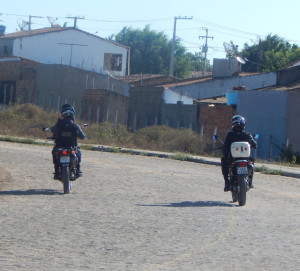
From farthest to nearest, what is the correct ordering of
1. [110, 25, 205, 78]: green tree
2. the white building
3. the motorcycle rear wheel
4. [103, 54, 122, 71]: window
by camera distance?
1. [110, 25, 205, 78]: green tree
2. [103, 54, 122, 71]: window
3. the white building
4. the motorcycle rear wheel

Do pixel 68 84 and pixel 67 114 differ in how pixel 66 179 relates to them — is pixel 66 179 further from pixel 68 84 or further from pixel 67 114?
pixel 68 84

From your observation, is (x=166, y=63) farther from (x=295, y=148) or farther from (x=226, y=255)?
(x=226, y=255)

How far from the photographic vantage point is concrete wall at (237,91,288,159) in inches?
1174

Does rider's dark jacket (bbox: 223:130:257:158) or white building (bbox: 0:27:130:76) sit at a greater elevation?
white building (bbox: 0:27:130:76)

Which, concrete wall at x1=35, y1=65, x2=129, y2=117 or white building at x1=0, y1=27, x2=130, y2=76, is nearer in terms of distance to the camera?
concrete wall at x1=35, y1=65, x2=129, y2=117

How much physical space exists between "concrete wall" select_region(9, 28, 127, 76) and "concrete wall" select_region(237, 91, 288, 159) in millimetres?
35167

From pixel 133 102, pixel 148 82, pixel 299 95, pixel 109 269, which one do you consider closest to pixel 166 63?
pixel 148 82

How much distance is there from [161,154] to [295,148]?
6934mm

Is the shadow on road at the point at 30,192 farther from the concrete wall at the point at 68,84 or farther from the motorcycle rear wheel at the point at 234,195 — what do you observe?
the concrete wall at the point at 68,84

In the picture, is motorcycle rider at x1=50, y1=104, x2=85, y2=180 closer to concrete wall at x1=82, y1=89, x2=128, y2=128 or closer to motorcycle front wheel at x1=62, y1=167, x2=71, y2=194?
motorcycle front wheel at x1=62, y1=167, x2=71, y2=194

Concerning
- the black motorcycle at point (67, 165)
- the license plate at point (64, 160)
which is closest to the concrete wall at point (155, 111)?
the black motorcycle at point (67, 165)

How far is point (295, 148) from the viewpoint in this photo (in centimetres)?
2977

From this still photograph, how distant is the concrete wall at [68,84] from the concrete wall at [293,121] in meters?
21.1

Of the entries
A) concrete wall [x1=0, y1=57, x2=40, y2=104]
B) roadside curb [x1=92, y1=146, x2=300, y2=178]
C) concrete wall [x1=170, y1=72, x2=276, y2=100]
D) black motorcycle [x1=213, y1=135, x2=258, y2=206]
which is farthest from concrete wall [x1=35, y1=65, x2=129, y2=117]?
black motorcycle [x1=213, y1=135, x2=258, y2=206]
